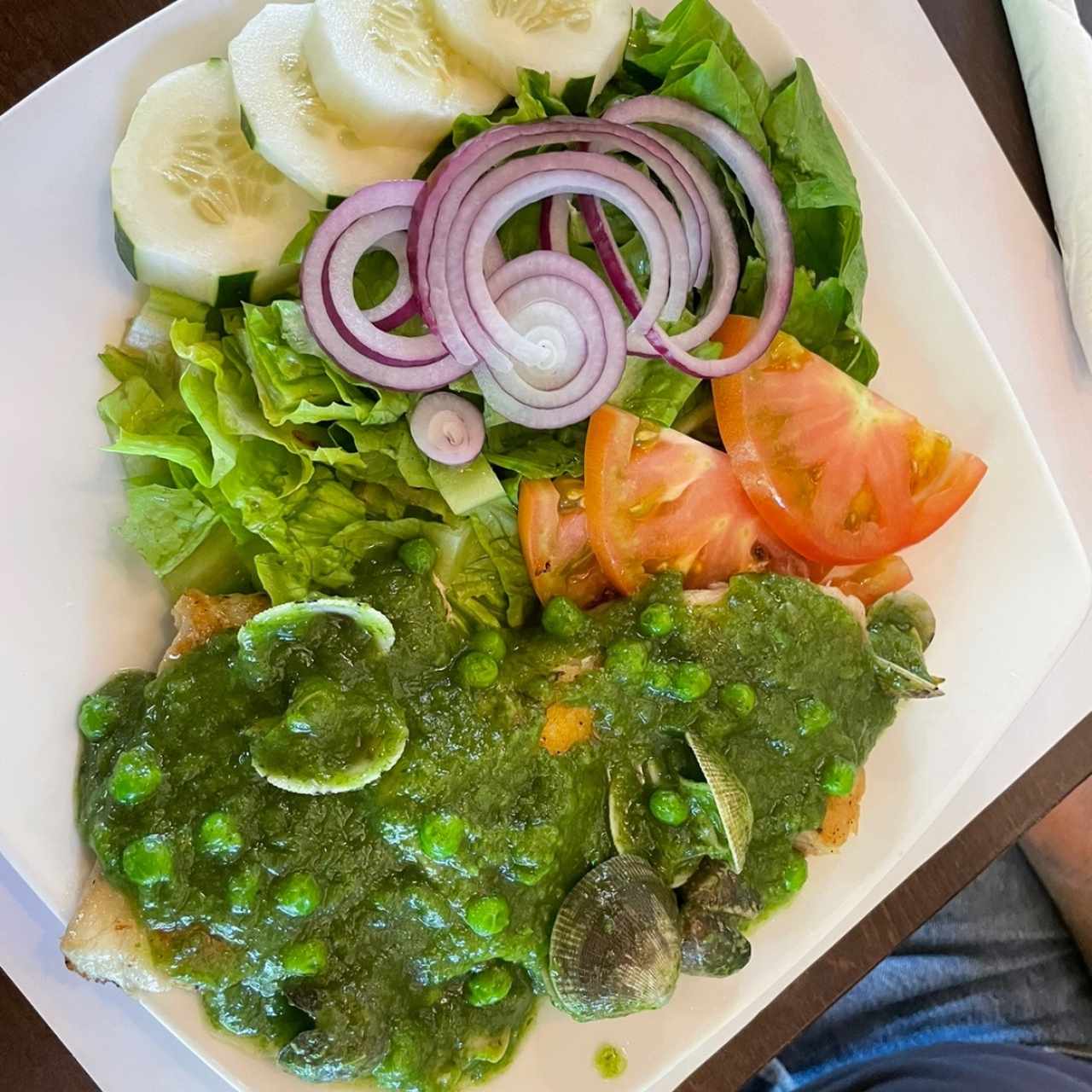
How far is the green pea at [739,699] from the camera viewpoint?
187cm

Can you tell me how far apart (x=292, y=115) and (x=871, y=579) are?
157 cm

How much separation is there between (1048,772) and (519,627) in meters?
1.70

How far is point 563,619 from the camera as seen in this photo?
6.11 ft

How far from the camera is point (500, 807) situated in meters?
1.76

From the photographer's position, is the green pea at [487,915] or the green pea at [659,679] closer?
the green pea at [487,915]

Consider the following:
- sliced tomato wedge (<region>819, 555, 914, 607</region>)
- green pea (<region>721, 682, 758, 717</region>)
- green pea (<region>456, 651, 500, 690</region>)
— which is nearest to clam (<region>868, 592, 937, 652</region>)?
sliced tomato wedge (<region>819, 555, 914, 607</region>)

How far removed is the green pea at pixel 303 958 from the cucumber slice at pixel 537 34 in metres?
1.60

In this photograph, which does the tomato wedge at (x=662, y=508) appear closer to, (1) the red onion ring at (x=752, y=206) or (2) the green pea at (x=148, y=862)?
(1) the red onion ring at (x=752, y=206)

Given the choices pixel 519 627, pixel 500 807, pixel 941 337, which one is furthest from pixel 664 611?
pixel 941 337

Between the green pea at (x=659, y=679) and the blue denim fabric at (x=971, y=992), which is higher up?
the green pea at (x=659, y=679)

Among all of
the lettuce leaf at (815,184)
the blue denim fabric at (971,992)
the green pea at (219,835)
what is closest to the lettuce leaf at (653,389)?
the lettuce leaf at (815,184)

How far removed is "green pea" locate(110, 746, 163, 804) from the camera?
62.4 inches

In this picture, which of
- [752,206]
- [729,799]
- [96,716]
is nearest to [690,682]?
[729,799]

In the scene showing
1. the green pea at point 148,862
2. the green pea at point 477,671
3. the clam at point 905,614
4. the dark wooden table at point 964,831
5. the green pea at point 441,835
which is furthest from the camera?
the dark wooden table at point 964,831
